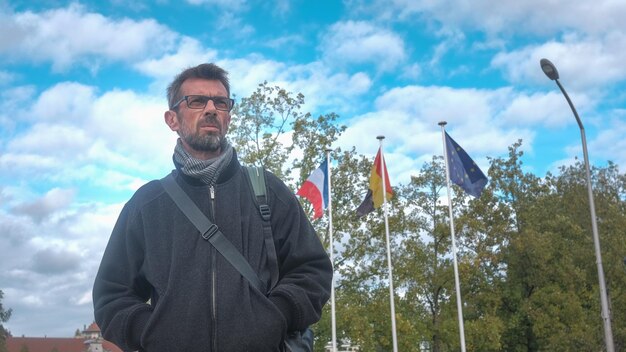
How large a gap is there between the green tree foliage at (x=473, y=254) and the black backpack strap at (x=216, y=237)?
2112 centimetres

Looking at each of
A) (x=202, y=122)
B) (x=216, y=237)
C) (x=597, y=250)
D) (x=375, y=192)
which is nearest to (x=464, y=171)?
(x=375, y=192)

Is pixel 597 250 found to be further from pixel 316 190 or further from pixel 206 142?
pixel 206 142

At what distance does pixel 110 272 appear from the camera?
2.95 m

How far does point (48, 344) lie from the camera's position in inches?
5000

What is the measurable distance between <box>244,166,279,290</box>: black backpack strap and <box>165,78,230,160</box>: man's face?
200 millimetres

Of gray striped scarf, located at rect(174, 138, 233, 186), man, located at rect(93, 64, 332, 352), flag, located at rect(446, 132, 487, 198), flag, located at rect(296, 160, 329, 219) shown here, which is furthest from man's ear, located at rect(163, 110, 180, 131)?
flag, located at rect(296, 160, 329, 219)

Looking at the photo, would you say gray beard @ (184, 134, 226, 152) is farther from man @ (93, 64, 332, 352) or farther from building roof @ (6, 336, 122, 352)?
building roof @ (6, 336, 122, 352)

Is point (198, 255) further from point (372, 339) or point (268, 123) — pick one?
point (268, 123)

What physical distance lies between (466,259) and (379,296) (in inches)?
191

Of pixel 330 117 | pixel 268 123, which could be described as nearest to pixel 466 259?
pixel 330 117

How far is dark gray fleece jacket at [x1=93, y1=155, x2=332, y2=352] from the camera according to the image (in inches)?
104

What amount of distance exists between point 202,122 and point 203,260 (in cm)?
67

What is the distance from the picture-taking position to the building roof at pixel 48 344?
12294 centimetres

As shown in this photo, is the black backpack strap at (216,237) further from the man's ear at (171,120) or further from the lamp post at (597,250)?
the lamp post at (597,250)
